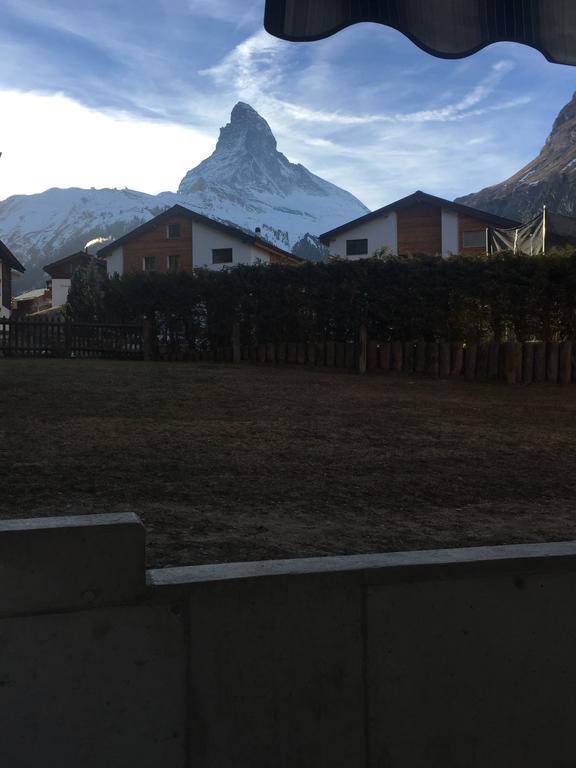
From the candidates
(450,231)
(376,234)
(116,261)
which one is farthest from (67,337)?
(116,261)

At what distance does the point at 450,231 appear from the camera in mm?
37219

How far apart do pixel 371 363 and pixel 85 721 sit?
482 inches

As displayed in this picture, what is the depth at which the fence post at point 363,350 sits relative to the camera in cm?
1398

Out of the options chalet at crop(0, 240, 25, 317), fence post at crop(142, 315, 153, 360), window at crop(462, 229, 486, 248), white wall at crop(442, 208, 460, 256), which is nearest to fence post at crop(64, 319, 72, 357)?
fence post at crop(142, 315, 153, 360)

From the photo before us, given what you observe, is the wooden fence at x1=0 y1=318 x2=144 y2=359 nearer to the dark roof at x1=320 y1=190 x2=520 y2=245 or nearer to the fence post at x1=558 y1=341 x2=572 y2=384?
the fence post at x1=558 y1=341 x2=572 y2=384

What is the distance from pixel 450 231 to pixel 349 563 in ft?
121

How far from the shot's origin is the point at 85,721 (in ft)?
7.23

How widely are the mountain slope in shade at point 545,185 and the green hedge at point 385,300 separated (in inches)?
Answer: 2472

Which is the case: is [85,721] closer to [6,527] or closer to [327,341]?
[6,527]

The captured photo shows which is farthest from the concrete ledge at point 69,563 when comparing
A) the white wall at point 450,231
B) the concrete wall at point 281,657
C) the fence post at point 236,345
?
the white wall at point 450,231

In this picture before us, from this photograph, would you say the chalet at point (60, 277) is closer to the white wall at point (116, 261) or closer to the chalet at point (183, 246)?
the white wall at point (116, 261)

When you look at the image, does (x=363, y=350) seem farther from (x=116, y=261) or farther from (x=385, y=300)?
(x=116, y=261)

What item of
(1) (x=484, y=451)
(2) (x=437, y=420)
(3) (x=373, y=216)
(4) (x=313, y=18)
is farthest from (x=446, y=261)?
(3) (x=373, y=216)

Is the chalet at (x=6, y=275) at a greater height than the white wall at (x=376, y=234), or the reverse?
the white wall at (x=376, y=234)
